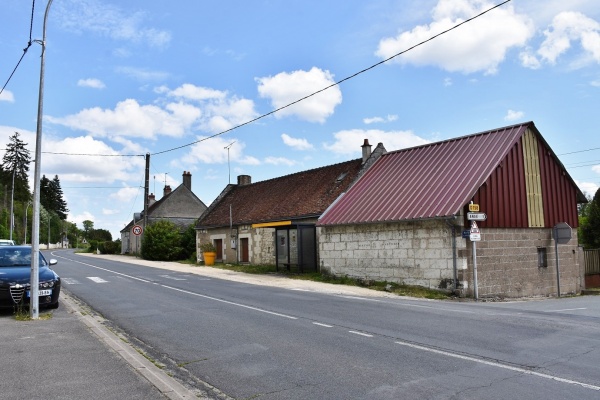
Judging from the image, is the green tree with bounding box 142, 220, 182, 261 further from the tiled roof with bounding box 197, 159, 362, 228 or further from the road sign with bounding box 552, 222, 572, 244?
the road sign with bounding box 552, 222, 572, 244

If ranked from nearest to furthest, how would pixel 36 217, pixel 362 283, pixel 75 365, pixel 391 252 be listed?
pixel 75 365 → pixel 36 217 → pixel 391 252 → pixel 362 283

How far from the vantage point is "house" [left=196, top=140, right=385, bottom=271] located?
2459cm

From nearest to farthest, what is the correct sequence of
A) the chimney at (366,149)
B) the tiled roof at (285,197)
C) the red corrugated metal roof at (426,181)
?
the red corrugated metal roof at (426,181)
the tiled roof at (285,197)
the chimney at (366,149)

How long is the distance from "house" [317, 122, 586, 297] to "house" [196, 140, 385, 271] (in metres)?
2.30

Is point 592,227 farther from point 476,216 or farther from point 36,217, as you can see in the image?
point 36,217

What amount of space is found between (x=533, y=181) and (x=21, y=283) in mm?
18282

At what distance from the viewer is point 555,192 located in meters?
20.9

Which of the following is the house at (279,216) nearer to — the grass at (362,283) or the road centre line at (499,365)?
the grass at (362,283)

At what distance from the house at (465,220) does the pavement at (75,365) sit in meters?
11.7

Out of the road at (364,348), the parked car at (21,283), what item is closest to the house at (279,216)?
the road at (364,348)

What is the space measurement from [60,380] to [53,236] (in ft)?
417

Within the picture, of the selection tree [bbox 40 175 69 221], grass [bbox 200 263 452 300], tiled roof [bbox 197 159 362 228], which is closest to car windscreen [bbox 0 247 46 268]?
grass [bbox 200 263 452 300]

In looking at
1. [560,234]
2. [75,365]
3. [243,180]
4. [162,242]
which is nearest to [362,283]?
[560,234]

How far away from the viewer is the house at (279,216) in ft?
80.7
